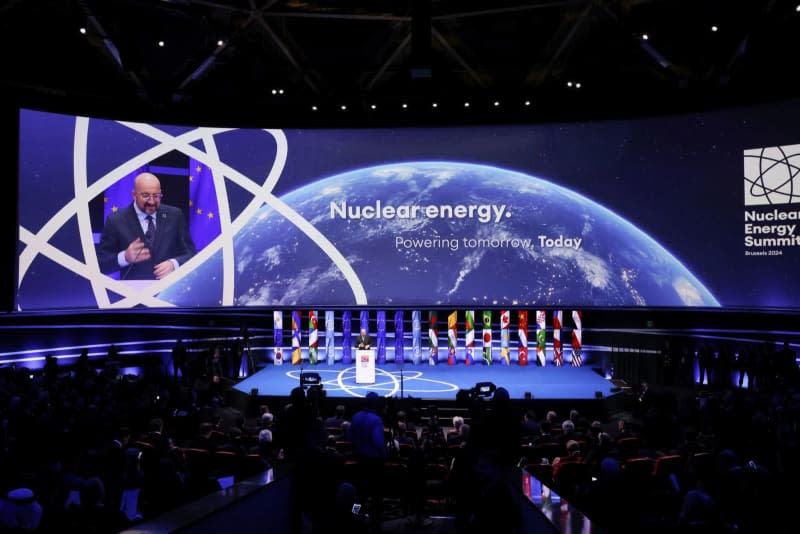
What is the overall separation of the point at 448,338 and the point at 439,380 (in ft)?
8.70

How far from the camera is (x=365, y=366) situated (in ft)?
46.1

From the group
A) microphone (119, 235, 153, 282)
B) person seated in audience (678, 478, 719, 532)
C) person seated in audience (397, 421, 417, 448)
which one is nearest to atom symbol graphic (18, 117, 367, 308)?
microphone (119, 235, 153, 282)

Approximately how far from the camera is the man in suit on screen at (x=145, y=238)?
15219 millimetres

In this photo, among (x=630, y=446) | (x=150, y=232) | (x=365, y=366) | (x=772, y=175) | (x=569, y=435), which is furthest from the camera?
(x=150, y=232)

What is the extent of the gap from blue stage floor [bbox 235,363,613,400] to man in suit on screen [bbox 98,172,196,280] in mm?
3443

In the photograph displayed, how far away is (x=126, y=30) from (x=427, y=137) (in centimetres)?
771

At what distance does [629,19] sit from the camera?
14.1 m

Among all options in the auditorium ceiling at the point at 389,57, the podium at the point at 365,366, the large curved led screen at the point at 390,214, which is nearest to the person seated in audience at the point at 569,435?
the podium at the point at 365,366

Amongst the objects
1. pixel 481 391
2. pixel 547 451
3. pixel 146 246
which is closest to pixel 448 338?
pixel 481 391

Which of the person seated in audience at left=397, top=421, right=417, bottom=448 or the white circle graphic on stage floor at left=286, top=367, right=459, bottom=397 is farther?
the white circle graphic on stage floor at left=286, top=367, right=459, bottom=397

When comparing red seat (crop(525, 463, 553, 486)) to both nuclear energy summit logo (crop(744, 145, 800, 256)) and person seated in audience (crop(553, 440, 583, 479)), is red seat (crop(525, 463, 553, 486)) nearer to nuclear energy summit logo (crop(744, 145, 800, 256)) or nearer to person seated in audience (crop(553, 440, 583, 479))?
person seated in audience (crop(553, 440, 583, 479))

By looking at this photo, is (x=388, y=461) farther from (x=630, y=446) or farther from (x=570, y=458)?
(x=630, y=446)

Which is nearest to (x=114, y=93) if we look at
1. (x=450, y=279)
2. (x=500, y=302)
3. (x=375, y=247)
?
(x=375, y=247)

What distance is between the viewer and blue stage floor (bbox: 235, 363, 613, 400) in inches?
527
